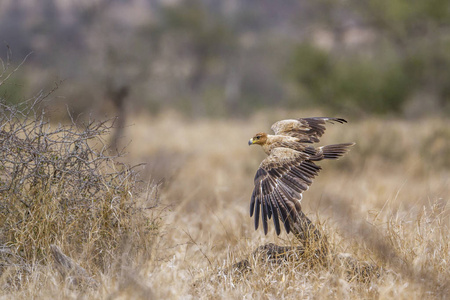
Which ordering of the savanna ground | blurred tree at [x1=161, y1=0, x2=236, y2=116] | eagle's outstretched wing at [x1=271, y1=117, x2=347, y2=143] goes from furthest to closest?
blurred tree at [x1=161, y1=0, x2=236, y2=116] → eagle's outstretched wing at [x1=271, y1=117, x2=347, y2=143] → the savanna ground

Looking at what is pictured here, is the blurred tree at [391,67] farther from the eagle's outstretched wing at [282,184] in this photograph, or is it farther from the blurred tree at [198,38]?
the blurred tree at [198,38]

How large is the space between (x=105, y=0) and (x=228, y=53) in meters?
12.4

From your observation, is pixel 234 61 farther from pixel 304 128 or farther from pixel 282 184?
pixel 282 184

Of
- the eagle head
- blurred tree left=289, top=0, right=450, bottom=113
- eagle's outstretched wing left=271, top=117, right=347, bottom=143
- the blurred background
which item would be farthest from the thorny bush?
blurred tree left=289, top=0, right=450, bottom=113

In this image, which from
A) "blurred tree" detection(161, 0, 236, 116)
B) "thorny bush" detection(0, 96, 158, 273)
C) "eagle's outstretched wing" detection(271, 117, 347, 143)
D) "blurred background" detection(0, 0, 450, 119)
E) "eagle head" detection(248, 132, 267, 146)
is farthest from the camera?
"blurred tree" detection(161, 0, 236, 116)

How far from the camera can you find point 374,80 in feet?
59.3

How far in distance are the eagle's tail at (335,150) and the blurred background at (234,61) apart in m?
2.29

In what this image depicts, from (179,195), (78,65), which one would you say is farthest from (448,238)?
(78,65)

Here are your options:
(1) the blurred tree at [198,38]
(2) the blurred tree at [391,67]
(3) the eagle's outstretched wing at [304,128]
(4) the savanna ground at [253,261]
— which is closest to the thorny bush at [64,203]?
(4) the savanna ground at [253,261]

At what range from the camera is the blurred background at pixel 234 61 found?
17.5 m

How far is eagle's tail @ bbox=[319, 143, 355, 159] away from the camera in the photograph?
531cm

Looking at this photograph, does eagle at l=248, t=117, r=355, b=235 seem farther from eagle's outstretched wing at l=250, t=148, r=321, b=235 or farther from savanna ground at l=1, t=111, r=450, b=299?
savanna ground at l=1, t=111, r=450, b=299

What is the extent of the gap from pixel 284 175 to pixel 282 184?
4.4 inches

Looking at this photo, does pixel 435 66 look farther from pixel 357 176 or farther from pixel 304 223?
pixel 304 223
